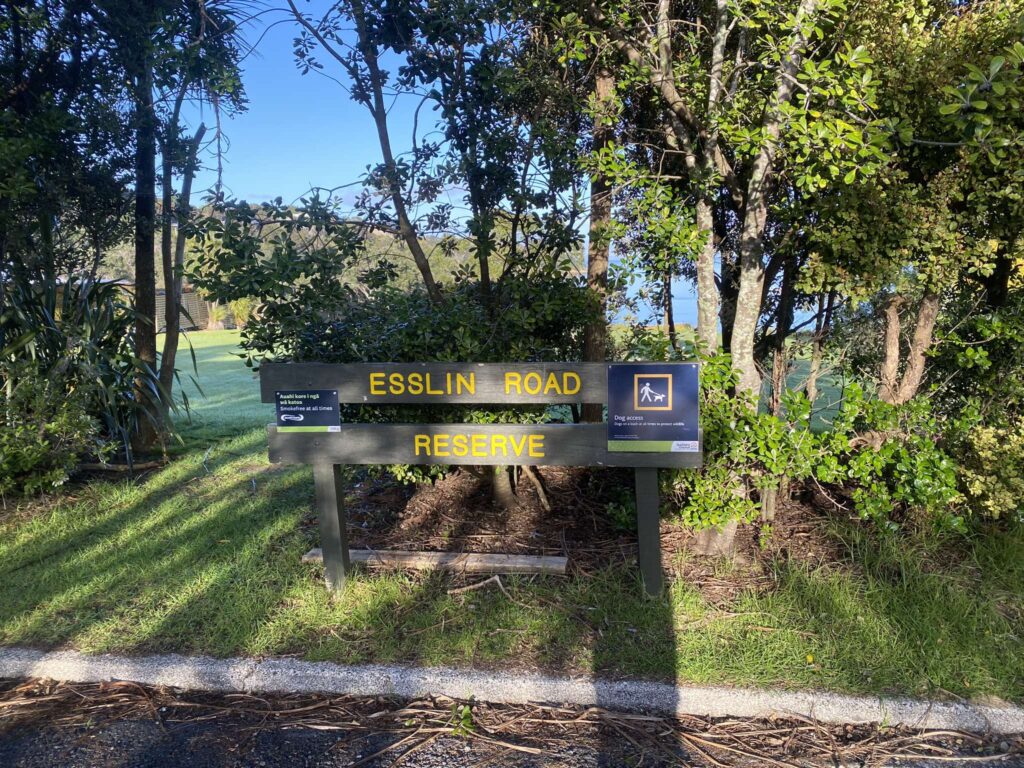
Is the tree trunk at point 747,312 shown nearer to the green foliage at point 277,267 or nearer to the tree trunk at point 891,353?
the tree trunk at point 891,353

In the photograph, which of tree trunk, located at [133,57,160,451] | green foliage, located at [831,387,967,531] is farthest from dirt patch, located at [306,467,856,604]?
tree trunk, located at [133,57,160,451]

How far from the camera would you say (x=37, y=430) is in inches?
200

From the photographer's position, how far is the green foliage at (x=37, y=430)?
5.01 m

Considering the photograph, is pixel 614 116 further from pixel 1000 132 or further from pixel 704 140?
pixel 1000 132

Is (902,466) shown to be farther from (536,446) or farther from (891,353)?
Result: (536,446)

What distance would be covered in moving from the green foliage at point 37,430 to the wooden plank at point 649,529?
420cm

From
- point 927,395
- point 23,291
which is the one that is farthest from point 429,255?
point 23,291

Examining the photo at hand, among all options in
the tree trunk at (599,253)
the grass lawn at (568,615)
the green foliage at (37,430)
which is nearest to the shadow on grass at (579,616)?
the grass lawn at (568,615)

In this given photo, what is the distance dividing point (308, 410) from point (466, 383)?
89 cm

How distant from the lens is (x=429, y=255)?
15.8 ft

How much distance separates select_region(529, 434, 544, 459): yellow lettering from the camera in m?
3.58

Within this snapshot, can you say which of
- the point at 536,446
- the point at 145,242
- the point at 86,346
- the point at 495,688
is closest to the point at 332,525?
the point at 536,446

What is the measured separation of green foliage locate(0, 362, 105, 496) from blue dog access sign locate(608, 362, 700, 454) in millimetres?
4151

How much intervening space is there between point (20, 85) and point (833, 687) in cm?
689
